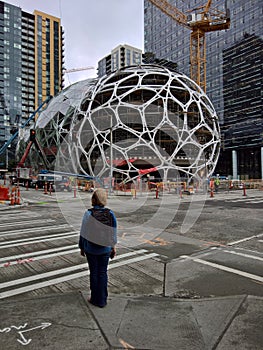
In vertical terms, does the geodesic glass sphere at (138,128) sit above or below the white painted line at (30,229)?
above

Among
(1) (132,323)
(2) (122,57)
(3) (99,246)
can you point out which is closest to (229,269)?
(1) (132,323)

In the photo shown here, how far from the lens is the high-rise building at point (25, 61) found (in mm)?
109438

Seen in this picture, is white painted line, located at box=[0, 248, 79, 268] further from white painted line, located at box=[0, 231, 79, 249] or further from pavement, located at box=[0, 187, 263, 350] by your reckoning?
pavement, located at box=[0, 187, 263, 350]

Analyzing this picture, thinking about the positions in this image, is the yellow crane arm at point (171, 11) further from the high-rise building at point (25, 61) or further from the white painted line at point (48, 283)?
the white painted line at point (48, 283)

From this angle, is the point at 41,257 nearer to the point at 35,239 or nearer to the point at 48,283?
the point at 48,283

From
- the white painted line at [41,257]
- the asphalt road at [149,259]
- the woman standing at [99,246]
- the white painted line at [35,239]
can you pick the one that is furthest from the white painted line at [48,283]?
the white painted line at [35,239]

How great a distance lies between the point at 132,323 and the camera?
11.9 ft

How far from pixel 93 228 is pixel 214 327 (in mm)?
2008

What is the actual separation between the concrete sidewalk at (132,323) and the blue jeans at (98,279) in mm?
111

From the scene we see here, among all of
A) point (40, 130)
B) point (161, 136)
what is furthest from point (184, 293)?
point (40, 130)

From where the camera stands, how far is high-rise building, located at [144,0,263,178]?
182ft

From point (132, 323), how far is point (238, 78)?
6326cm

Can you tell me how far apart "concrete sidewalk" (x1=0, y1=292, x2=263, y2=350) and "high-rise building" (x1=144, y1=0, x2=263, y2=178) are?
56311 millimetres

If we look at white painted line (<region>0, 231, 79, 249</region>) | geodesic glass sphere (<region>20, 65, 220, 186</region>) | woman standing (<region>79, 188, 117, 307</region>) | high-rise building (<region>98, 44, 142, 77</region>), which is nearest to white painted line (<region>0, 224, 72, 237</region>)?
white painted line (<region>0, 231, 79, 249</region>)
